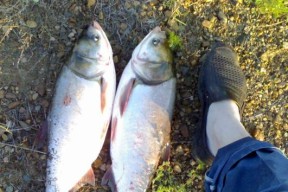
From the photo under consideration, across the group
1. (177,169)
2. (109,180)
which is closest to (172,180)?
(177,169)

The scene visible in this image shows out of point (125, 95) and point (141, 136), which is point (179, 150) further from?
point (125, 95)

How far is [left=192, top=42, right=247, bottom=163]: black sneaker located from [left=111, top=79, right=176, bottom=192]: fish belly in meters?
0.32

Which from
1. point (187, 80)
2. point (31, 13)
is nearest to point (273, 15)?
point (187, 80)

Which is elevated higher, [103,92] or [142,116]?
[103,92]

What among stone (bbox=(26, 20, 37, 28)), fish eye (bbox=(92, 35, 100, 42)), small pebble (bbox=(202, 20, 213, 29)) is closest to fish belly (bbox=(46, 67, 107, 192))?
fish eye (bbox=(92, 35, 100, 42))

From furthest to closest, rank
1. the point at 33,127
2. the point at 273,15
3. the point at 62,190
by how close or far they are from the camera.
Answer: the point at 273,15 → the point at 33,127 → the point at 62,190

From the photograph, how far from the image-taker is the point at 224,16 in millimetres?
3830

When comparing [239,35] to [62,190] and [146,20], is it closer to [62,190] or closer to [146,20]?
[146,20]

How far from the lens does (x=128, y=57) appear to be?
3.73 meters

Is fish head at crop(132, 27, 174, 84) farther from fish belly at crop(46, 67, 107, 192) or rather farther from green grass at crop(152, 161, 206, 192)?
green grass at crop(152, 161, 206, 192)

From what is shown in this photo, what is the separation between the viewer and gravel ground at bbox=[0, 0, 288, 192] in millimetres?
3650

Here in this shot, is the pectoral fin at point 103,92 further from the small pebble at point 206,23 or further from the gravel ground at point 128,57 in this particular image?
the small pebble at point 206,23

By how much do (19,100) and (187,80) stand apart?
1404mm

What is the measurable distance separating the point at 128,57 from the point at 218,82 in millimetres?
774
